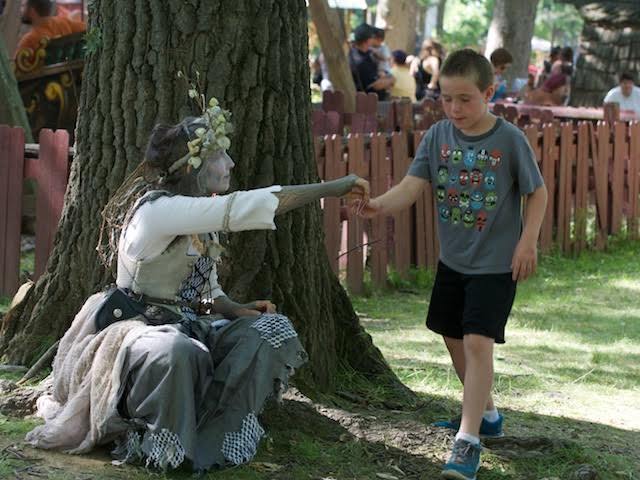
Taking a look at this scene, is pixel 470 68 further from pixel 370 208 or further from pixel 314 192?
pixel 314 192

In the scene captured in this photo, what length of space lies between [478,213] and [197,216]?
114 cm

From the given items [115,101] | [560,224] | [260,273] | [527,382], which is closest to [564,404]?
[527,382]

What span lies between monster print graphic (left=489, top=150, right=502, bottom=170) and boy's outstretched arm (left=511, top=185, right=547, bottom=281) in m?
0.18

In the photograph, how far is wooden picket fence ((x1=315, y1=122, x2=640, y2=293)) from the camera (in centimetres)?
889

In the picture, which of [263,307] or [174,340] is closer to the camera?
[174,340]

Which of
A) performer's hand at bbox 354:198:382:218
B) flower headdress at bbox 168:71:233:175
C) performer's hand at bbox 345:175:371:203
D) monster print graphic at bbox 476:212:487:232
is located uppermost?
flower headdress at bbox 168:71:233:175

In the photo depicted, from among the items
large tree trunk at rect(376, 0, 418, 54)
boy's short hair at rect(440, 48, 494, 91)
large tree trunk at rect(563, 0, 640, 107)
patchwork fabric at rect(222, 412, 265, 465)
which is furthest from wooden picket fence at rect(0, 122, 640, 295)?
large tree trunk at rect(376, 0, 418, 54)

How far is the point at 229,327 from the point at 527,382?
99.5 inches

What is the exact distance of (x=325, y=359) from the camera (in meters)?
5.38

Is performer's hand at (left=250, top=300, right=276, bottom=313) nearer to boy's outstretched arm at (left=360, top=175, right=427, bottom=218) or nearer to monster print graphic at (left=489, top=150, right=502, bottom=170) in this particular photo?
boy's outstretched arm at (left=360, top=175, right=427, bottom=218)

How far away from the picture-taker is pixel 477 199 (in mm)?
4676

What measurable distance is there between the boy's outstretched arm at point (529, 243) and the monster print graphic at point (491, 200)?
0.44 ft

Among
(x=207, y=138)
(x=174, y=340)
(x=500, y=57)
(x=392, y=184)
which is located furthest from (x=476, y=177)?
(x=500, y=57)

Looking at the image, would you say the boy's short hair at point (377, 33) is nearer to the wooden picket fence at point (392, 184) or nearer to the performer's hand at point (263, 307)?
the wooden picket fence at point (392, 184)
